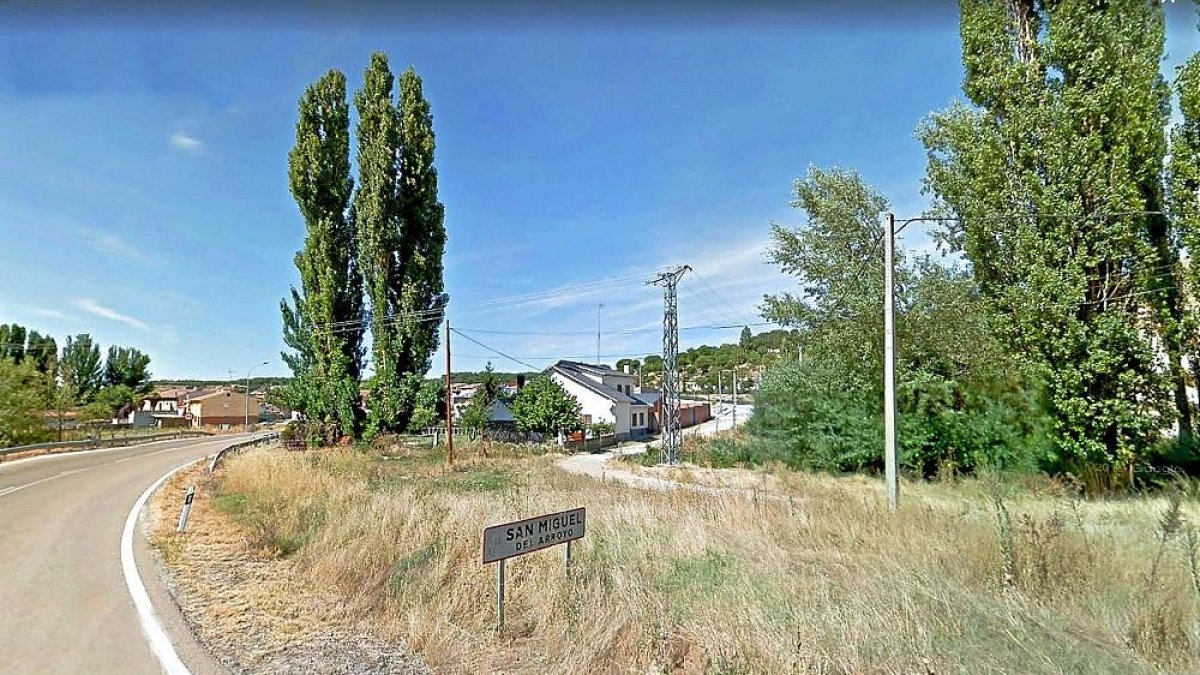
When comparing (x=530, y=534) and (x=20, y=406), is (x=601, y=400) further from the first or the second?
(x=530, y=534)

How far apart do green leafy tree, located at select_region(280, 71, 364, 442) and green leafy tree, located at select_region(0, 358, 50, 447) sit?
1068cm

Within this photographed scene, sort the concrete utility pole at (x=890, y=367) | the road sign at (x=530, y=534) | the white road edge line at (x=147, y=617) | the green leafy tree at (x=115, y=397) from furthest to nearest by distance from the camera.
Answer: the green leafy tree at (x=115, y=397), the concrete utility pole at (x=890, y=367), the road sign at (x=530, y=534), the white road edge line at (x=147, y=617)

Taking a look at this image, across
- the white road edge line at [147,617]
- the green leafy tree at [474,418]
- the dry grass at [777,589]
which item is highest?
the dry grass at [777,589]

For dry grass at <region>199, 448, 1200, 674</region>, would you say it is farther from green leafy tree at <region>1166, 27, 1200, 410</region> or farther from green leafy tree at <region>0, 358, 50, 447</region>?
green leafy tree at <region>0, 358, 50, 447</region>

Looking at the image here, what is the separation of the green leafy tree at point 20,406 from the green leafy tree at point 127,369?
125 feet

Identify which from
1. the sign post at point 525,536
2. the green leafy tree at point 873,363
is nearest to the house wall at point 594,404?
the green leafy tree at point 873,363

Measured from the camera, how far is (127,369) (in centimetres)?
5809

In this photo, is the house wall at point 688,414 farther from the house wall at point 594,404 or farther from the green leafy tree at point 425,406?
the green leafy tree at point 425,406

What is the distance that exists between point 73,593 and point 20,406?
90.3ft

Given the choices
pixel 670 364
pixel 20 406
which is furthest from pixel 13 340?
pixel 670 364

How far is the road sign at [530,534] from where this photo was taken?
4.34 m

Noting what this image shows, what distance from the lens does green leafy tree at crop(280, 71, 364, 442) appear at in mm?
25688

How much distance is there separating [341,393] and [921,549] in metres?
25.6

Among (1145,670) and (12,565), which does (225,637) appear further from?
(1145,670)
